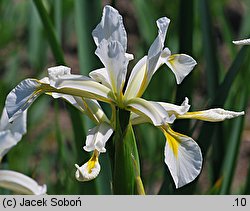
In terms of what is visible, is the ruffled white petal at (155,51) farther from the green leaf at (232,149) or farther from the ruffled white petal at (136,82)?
the green leaf at (232,149)

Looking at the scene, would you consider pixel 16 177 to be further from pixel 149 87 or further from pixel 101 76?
pixel 149 87

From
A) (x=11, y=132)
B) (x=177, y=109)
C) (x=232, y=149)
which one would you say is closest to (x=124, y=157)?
(x=177, y=109)

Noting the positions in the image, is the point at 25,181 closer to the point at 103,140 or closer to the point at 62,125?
the point at 103,140

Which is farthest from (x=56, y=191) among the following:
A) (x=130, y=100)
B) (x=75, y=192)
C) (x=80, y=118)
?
(x=130, y=100)
